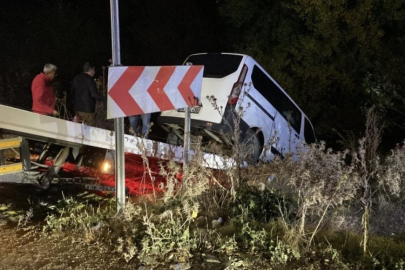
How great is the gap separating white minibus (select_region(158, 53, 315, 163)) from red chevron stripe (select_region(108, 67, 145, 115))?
8.42 feet

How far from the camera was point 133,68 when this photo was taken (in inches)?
169

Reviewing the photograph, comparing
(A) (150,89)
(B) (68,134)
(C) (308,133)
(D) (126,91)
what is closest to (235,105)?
(B) (68,134)

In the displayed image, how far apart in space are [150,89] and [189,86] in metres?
0.58

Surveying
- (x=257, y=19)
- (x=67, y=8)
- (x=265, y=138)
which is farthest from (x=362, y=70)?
(x=67, y=8)

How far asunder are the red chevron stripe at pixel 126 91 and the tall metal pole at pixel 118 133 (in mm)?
130

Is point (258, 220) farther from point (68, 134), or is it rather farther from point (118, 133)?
point (68, 134)

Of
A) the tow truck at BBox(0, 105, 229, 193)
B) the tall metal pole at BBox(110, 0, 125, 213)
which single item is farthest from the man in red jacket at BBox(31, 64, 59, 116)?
the tall metal pole at BBox(110, 0, 125, 213)

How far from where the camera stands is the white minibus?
723 cm

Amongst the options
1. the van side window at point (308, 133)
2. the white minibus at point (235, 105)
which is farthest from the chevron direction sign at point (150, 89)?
the van side window at point (308, 133)

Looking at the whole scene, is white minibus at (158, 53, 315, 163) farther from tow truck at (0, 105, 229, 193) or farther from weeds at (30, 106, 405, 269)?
weeds at (30, 106, 405, 269)

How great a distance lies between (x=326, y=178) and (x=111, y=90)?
7.16 feet

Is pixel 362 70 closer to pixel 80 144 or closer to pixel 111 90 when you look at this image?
Answer: pixel 80 144

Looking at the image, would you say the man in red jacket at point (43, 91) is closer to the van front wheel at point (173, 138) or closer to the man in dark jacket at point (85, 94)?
the man in dark jacket at point (85, 94)

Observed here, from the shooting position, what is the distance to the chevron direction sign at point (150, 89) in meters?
4.19
